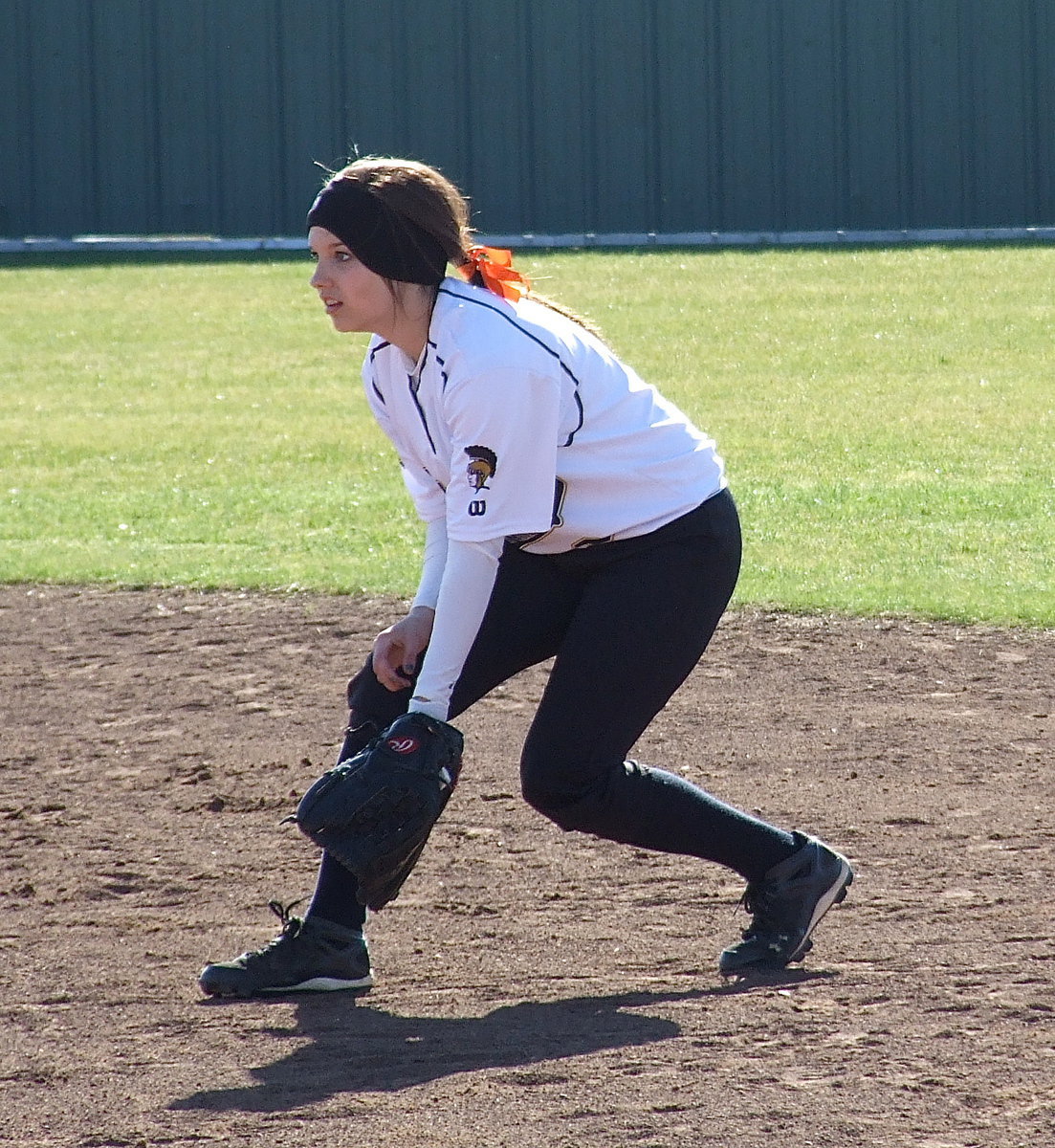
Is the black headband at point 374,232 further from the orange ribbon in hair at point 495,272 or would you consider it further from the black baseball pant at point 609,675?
the black baseball pant at point 609,675

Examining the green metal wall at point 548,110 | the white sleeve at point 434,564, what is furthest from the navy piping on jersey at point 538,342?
the green metal wall at point 548,110

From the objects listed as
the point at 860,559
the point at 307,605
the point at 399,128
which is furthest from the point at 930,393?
the point at 399,128

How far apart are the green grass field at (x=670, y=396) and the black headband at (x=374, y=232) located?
4049 millimetres

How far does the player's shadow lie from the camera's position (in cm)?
319

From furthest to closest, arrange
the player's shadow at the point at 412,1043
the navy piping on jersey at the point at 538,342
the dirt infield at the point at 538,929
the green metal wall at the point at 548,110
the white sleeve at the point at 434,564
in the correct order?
the green metal wall at the point at 548,110 < the white sleeve at the point at 434,564 < the navy piping on jersey at the point at 538,342 < the player's shadow at the point at 412,1043 < the dirt infield at the point at 538,929

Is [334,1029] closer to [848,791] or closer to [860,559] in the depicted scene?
[848,791]

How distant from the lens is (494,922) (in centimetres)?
407

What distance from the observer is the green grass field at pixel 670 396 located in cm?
816

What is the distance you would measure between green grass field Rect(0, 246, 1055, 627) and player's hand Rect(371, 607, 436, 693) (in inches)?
147

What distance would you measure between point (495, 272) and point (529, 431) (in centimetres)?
46

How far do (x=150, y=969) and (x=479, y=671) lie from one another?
3.16 ft

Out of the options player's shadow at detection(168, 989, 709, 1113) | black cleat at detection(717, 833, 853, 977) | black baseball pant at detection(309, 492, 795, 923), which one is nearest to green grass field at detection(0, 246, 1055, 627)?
black cleat at detection(717, 833, 853, 977)

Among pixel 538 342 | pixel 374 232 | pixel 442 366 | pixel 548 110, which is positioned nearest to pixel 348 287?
pixel 374 232

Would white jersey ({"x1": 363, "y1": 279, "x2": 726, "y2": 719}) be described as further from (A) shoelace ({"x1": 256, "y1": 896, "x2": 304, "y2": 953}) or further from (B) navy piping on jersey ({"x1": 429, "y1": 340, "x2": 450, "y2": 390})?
(A) shoelace ({"x1": 256, "y1": 896, "x2": 304, "y2": 953})
